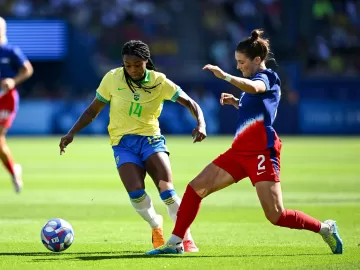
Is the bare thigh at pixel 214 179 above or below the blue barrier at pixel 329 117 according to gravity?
above

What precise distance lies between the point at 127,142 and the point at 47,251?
1396 mm

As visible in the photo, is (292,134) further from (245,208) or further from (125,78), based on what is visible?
(125,78)

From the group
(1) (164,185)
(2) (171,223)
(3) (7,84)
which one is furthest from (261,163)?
(3) (7,84)

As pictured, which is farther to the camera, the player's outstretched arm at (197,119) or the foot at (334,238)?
Result: the player's outstretched arm at (197,119)

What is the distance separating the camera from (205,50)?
36.8 meters

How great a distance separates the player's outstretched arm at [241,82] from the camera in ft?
25.6

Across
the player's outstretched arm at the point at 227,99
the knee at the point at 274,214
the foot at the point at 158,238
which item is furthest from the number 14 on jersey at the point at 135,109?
the knee at the point at 274,214

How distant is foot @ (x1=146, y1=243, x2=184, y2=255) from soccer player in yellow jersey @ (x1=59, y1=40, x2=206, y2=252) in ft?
0.89

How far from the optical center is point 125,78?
925cm

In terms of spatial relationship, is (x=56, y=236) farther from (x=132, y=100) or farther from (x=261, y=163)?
(x=261, y=163)

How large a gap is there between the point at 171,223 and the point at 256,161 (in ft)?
12.5

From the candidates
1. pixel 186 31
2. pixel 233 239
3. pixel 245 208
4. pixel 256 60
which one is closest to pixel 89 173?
pixel 245 208

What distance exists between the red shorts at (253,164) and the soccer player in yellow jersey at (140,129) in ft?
2.07

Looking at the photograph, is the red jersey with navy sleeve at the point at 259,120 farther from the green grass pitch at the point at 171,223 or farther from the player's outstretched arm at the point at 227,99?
the green grass pitch at the point at 171,223
